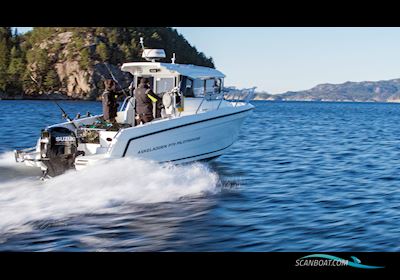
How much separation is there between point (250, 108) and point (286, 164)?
5.56ft

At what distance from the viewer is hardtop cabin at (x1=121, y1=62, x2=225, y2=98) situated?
11.5 metres

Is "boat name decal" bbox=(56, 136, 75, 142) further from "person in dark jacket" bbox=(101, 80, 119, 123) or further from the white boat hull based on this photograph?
"person in dark jacket" bbox=(101, 80, 119, 123)

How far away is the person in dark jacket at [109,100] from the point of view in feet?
34.7

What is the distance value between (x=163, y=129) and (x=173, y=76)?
2.28m

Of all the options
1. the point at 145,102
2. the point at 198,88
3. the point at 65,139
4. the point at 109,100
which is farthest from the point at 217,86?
the point at 65,139

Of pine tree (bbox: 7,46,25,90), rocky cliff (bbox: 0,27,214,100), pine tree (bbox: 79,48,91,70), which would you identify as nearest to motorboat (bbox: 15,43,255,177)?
rocky cliff (bbox: 0,27,214,100)

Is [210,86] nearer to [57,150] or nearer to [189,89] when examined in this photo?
[189,89]

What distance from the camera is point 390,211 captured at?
803cm

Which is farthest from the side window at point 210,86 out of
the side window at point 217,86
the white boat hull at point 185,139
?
the white boat hull at point 185,139

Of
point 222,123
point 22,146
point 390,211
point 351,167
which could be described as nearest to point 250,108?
point 222,123

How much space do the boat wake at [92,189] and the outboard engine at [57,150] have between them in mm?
203
